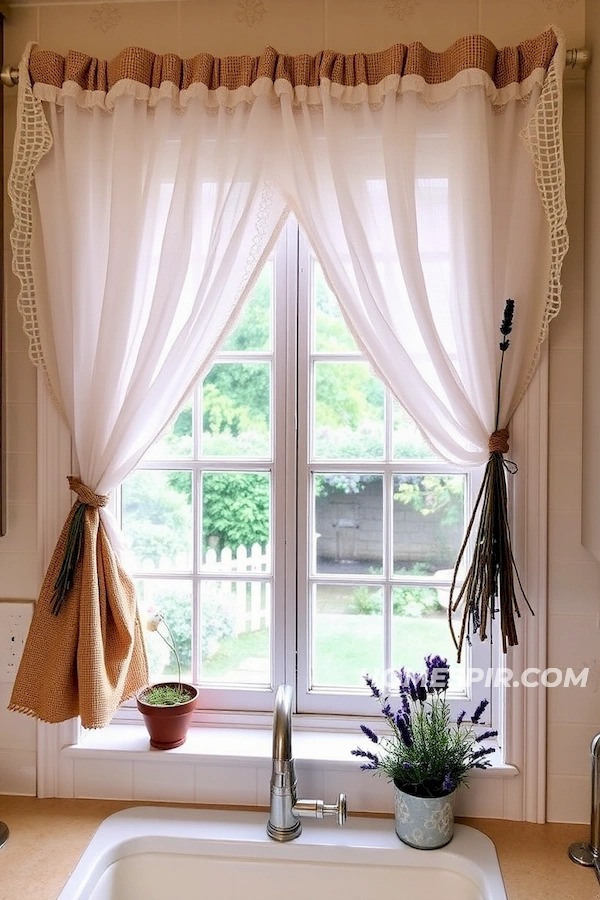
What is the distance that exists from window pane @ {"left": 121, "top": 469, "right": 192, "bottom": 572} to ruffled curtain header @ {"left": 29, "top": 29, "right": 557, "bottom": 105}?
2.73 feet

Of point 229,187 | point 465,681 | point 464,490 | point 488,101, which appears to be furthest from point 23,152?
point 465,681

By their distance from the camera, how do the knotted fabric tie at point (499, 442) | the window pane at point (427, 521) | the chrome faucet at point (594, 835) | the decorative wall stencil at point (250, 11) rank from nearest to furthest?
the chrome faucet at point (594, 835) < the knotted fabric tie at point (499, 442) < the decorative wall stencil at point (250, 11) < the window pane at point (427, 521)

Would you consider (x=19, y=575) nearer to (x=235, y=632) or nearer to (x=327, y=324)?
(x=235, y=632)

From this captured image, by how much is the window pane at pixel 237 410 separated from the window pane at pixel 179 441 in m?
0.04

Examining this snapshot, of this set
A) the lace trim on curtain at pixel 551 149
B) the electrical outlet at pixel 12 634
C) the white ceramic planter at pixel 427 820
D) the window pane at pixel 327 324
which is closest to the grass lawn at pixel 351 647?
the white ceramic planter at pixel 427 820

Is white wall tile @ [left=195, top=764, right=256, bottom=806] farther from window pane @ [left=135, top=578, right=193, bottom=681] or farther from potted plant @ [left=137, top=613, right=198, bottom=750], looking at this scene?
window pane @ [left=135, top=578, right=193, bottom=681]

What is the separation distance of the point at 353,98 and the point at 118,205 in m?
0.52

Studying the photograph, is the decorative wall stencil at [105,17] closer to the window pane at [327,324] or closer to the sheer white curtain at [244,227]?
the sheer white curtain at [244,227]

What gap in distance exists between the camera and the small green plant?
65.6 inches

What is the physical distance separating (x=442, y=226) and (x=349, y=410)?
450mm

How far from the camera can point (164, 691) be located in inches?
66.4

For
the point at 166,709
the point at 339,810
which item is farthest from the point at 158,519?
the point at 339,810

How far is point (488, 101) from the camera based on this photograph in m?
1.48

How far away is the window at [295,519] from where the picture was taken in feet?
5.59
